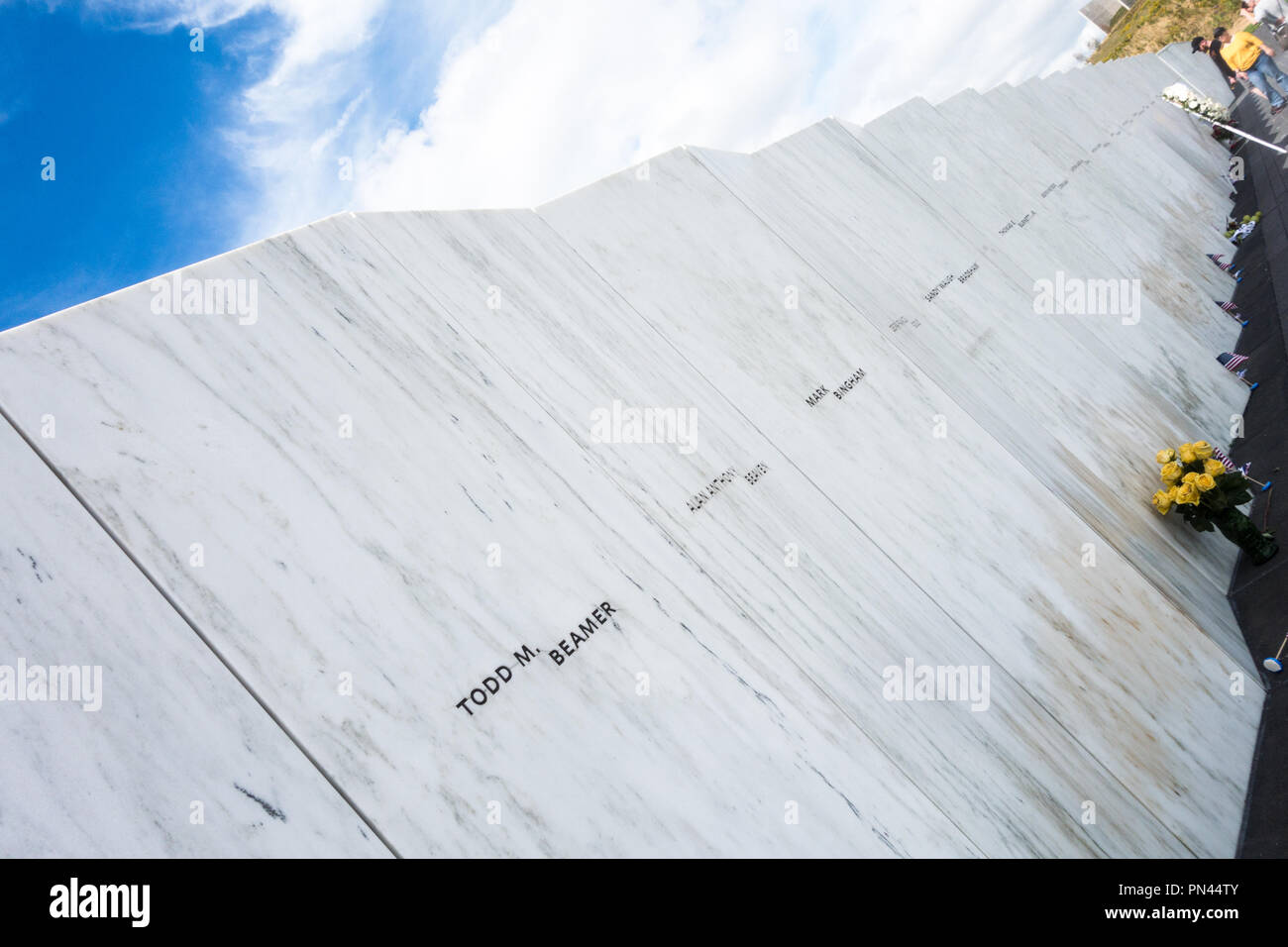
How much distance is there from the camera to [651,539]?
5.73 metres

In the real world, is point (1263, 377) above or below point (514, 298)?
below

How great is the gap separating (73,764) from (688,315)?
5987 millimetres

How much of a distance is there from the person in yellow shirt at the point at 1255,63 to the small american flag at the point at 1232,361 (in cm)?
551

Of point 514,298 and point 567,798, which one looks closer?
point 567,798

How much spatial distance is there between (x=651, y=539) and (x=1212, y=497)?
708 cm

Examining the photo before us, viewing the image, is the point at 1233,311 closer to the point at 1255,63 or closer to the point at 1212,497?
the point at 1255,63

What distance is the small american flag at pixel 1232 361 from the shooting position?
1249 centimetres

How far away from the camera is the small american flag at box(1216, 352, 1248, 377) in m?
12.5

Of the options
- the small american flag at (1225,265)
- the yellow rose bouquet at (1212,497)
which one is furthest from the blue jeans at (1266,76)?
the yellow rose bouquet at (1212,497)

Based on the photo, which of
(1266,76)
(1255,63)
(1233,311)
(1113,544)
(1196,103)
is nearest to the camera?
(1113,544)

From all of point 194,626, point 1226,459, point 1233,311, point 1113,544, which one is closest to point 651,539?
point 194,626

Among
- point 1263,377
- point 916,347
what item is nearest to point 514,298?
point 916,347

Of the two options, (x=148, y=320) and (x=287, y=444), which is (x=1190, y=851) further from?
(x=148, y=320)

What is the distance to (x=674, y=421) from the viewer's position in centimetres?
655
